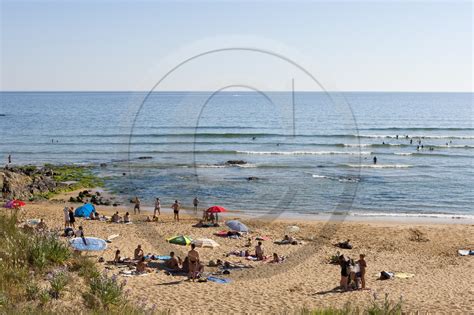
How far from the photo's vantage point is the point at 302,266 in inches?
763

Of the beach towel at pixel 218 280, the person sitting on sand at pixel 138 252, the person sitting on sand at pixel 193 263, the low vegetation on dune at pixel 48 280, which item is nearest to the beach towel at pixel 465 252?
the beach towel at pixel 218 280

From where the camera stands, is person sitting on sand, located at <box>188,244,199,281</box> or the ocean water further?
the ocean water

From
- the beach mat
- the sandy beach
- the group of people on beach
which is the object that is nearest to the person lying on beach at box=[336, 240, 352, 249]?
the sandy beach

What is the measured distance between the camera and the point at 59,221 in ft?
84.2

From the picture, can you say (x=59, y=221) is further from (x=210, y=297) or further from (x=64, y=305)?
(x=64, y=305)

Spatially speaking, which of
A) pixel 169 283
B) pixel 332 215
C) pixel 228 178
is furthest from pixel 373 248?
pixel 228 178

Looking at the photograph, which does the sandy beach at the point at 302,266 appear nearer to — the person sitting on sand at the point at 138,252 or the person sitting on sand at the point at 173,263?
the person sitting on sand at the point at 173,263

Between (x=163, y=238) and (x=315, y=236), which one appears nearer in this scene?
(x=163, y=238)

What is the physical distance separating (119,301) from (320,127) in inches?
3230

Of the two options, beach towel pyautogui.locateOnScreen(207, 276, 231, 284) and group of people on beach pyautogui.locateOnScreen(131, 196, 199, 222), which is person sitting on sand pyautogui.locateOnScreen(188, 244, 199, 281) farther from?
group of people on beach pyautogui.locateOnScreen(131, 196, 199, 222)

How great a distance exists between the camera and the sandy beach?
47.5 ft

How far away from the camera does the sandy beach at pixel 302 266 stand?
47.5 feet

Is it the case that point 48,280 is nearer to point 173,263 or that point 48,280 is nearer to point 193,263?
point 193,263

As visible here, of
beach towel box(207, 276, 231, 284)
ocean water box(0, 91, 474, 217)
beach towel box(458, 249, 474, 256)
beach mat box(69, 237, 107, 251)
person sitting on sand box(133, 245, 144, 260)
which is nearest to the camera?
beach towel box(207, 276, 231, 284)
